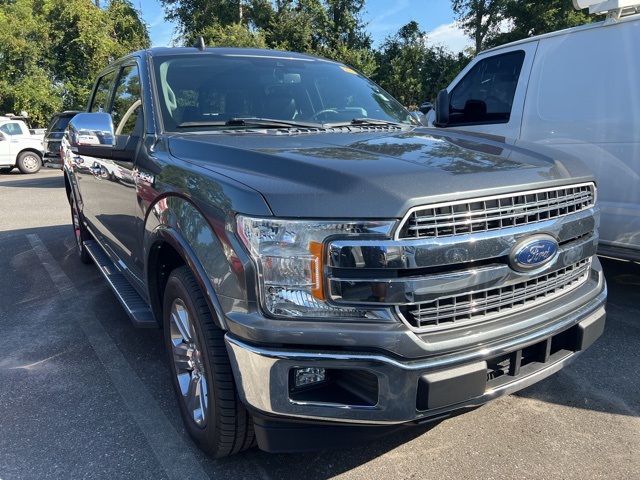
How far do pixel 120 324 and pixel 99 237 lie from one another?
879 millimetres

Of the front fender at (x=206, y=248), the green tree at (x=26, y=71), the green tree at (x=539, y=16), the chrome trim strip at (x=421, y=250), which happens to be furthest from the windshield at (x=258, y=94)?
the green tree at (x=26, y=71)

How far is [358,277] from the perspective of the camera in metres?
1.84

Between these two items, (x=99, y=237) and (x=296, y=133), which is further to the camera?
(x=99, y=237)

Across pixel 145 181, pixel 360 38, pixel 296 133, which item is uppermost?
pixel 360 38

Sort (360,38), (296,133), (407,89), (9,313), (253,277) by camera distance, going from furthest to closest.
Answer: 1. (360,38)
2. (407,89)
3. (9,313)
4. (296,133)
5. (253,277)

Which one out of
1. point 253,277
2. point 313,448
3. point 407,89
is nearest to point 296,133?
point 253,277

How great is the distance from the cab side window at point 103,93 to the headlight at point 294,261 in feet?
10.1

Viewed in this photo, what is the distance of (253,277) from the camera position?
188 centimetres

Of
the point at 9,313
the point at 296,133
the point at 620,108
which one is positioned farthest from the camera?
the point at 9,313

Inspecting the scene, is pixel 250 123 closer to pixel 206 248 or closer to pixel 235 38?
pixel 206 248

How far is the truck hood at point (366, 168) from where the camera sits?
186cm

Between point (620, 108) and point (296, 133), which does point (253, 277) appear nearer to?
point (296, 133)

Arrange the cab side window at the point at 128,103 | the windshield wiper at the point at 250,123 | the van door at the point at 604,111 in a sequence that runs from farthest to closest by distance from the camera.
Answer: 1. the van door at the point at 604,111
2. the cab side window at the point at 128,103
3. the windshield wiper at the point at 250,123

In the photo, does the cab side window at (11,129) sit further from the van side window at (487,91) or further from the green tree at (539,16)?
A: the green tree at (539,16)
